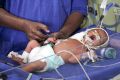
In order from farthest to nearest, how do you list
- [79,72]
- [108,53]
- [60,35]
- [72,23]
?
1. [72,23]
2. [60,35]
3. [108,53]
4. [79,72]

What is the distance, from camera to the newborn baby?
1.48 meters

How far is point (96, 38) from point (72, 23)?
372 millimetres

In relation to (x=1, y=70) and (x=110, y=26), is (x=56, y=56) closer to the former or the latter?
(x=1, y=70)

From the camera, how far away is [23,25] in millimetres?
1848

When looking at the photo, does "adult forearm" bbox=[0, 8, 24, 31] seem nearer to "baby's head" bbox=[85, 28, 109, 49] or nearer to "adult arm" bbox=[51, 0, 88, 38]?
"adult arm" bbox=[51, 0, 88, 38]

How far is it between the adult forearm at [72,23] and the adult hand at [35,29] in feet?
0.78

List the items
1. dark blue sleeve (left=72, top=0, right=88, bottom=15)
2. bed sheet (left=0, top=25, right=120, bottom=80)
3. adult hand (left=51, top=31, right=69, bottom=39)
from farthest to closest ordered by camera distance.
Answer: dark blue sleeve (left=72, top=0, right=88, bottom=15)
adult hand (left=51, top=31, right=69, bottom=39)
bed sheet (left=0, top=25, right=120, bottom=80)

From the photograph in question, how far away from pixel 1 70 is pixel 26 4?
0.75 m

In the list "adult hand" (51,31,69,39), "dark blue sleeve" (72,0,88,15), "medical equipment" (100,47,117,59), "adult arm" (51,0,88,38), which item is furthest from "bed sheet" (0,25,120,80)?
"dark blue sleeve" (72,0,88,15)

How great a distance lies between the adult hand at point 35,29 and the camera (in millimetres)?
1767

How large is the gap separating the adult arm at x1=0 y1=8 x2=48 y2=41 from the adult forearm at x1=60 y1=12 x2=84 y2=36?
250mm

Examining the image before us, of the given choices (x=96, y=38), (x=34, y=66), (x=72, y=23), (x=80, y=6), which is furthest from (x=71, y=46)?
(x=80, y=6)

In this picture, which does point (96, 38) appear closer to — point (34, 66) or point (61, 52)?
point (61, 52)

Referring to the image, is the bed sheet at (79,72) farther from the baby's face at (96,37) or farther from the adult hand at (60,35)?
the adult hand at (60,35)
